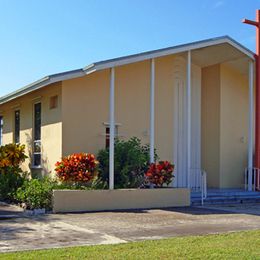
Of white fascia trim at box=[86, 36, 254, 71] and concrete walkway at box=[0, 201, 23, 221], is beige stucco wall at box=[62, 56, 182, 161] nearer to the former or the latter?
white fascia trim at box=[86, 36, 254, 71]

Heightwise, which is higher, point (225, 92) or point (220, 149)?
point (225, 92)

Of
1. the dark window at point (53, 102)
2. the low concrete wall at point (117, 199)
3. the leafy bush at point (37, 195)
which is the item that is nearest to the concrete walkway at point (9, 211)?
the leafy bush at point (37, 195)

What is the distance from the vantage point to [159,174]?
43.7 ft

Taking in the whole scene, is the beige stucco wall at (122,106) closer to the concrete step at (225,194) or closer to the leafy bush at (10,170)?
the leafy bush at (10,170)

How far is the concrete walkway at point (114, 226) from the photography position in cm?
789

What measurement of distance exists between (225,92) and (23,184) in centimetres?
829

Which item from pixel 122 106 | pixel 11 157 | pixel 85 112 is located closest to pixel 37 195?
pixel 85 112

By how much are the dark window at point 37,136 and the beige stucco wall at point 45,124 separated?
0.75 ft

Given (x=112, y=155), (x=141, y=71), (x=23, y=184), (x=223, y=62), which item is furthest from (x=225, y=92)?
(x=23, y=184)

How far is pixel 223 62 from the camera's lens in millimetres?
16875

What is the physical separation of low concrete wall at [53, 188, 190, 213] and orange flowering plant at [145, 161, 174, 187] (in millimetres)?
274

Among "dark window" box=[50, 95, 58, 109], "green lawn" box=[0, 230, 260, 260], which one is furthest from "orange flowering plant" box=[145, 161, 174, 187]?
"green lawn" box=[0, 230, 260, 260]

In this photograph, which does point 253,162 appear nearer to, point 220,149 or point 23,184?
point 220,149

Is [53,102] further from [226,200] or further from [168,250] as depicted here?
[168,250]
